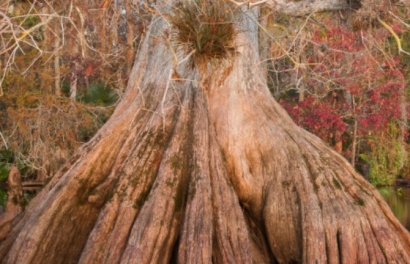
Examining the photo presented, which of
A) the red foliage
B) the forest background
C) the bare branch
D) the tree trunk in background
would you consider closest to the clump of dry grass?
the tree trunk in background

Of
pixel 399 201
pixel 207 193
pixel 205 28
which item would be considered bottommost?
pixel 399 201

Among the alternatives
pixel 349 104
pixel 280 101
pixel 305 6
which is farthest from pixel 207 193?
pixel 349 104

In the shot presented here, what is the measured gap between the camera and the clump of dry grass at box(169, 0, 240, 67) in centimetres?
635

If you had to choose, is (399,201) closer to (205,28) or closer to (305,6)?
(305,6)

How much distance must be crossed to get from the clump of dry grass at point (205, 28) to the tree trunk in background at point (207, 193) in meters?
0.40

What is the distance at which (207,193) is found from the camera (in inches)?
238

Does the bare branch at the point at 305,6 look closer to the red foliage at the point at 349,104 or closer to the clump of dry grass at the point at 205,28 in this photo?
the clump of dry grass at the point at 205,28

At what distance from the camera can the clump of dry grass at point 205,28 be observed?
20.8ft

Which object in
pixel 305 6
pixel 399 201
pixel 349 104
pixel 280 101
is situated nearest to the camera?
pixel 305 6

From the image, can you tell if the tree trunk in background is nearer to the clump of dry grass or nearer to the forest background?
the clump of dry grass

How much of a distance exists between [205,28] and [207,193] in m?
1.85

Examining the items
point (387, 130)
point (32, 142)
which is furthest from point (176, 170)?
point (387, 130)

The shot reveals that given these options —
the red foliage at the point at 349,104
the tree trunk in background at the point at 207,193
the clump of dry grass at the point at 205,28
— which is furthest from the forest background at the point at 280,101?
the clump of dry grass at the point at 205,28

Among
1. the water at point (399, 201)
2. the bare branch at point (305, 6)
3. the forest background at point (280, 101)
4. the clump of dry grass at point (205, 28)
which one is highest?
the bare branch at point (305, 6)
